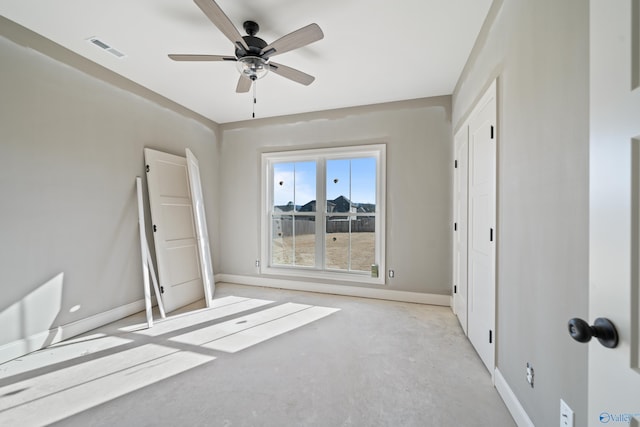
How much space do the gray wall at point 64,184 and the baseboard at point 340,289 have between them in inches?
60.8

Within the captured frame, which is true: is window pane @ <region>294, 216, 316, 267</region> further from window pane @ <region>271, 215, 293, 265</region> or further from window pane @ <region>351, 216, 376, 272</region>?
window pane @ <region>351, 216, 376, 272</region>

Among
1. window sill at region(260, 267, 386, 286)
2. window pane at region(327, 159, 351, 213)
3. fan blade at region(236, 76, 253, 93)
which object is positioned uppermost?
fan blade at region(236, 76, 253, 93)

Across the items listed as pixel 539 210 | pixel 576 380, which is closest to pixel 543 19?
pixel 539 210

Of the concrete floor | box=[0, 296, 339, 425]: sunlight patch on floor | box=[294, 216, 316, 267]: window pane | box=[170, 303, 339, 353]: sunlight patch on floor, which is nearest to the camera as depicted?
the concrete floor

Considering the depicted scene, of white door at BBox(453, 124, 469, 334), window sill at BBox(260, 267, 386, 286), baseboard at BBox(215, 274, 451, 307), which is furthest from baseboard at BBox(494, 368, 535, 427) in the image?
window sill at BBox(260, 267, 386, 286)

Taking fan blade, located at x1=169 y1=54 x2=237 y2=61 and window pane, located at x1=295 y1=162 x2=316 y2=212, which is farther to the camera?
window pane, located at x1=295 y1=162 x2=316 y2=212

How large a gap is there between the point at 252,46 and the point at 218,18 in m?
0.43

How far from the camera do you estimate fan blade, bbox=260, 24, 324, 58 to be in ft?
5.99

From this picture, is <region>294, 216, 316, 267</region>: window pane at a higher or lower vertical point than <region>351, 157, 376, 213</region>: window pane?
lower

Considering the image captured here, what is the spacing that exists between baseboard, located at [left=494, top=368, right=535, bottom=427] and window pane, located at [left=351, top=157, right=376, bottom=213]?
2431 millimetres

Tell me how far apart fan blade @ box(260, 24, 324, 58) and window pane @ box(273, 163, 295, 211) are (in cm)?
230

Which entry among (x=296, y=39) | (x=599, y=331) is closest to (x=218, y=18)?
(x=296, y=39)

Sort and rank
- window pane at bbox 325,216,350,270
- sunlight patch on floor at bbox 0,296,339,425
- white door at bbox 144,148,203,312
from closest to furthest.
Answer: sunlight patch on floor at bbox 0,296,339,425 < white door at bbox 144,148,203,312 < window pane at bbox 325,216,350,270

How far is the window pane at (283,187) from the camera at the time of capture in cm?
435
